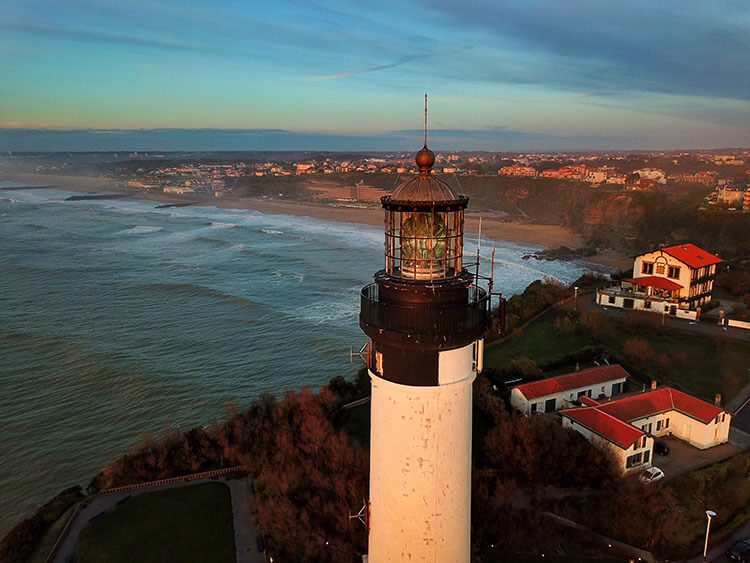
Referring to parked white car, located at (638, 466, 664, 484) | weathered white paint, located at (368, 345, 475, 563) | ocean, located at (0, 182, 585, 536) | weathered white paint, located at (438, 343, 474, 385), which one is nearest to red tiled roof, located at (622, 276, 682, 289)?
Answer: ocean, located at (0, 182, 585, 536)

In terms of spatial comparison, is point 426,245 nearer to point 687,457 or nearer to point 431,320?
point 431,320

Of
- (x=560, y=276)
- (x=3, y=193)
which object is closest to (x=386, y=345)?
(x=560, y=276)

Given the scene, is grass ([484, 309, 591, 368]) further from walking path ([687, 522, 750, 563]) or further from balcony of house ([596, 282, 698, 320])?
walking path ([687, 522, 750, 563])

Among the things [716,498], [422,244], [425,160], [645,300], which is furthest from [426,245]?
[645,300]

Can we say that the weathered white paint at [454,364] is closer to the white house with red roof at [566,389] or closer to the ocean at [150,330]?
the white house with red roof at [566,389]

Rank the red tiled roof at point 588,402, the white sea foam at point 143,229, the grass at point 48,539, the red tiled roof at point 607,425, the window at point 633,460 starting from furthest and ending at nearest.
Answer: the white sea foam at point 143,229 < the red tiled roof at point 588,402 < the red tiled roof at point 607,425 < the window at point 633,460 < the grass at point 48,539

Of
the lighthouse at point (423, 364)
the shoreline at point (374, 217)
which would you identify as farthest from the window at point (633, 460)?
the shoreline at point (374, 217)
